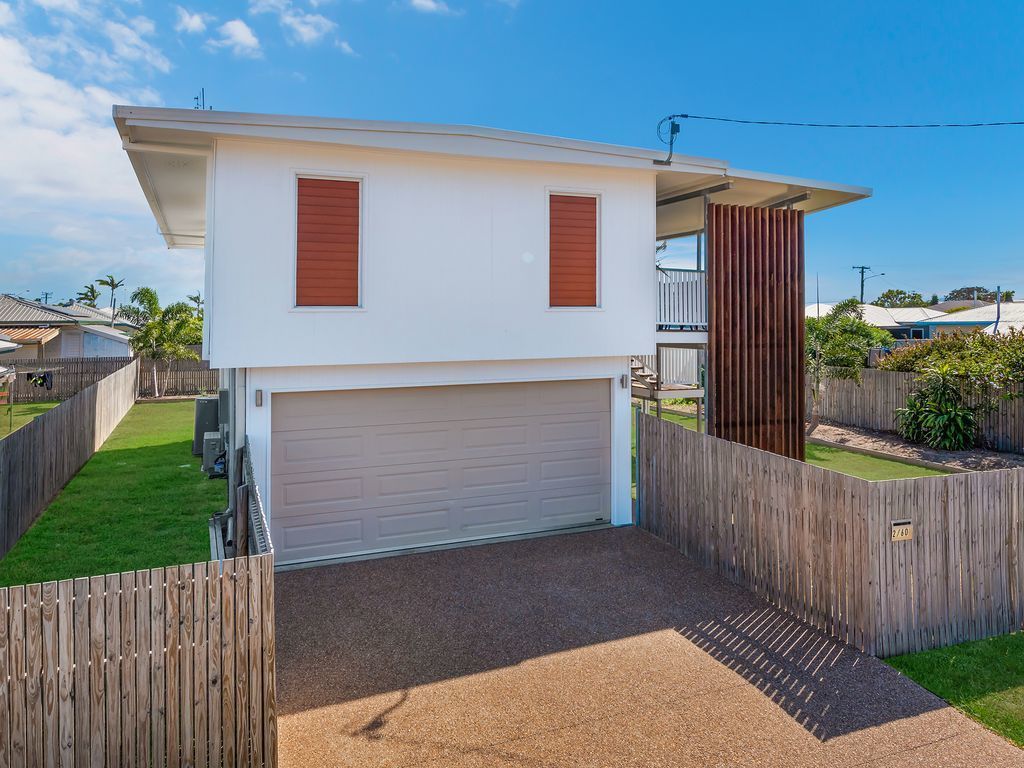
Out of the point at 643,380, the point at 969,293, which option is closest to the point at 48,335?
the point at 643,380

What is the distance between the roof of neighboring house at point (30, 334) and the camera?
93.7ft

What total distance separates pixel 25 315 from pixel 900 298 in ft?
292

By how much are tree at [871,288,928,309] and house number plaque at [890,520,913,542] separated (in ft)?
272

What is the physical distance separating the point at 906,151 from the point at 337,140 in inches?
1584

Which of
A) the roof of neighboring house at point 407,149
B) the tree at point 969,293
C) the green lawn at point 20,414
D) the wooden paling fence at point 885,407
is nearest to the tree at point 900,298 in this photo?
the tree at point 969,293

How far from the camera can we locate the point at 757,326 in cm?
1072

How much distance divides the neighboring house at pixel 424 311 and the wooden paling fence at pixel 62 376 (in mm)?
18143

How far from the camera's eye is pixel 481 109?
76.6 ft

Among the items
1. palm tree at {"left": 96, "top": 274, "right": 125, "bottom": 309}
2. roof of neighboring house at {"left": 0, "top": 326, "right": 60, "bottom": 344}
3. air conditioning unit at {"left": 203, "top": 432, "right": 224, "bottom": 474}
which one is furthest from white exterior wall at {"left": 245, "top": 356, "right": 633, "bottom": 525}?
palm tree at {"left": 96, "top": 274, "right": 125, "bottom": 309}

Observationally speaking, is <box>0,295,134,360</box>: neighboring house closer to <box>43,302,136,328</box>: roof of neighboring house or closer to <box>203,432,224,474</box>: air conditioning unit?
<box>43,302,136,328</box>: roof of neighboring house

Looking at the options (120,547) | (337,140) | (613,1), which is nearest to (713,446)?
(337,140)

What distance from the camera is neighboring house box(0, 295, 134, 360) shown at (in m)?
29.7

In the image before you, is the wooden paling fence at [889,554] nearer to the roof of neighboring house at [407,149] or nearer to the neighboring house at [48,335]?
the roof of neighboring house at [407,149]

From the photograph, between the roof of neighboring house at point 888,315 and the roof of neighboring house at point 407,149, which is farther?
the roof of neighboring house at point 888,315
